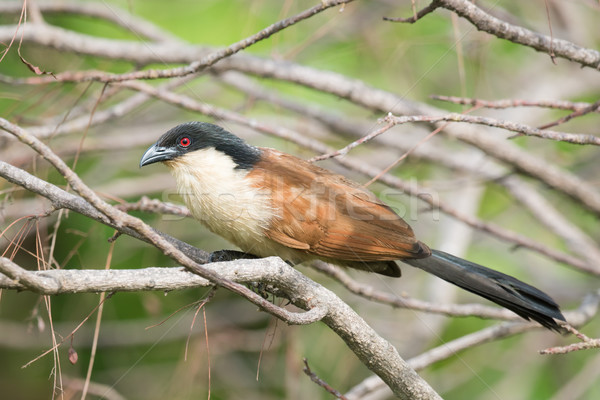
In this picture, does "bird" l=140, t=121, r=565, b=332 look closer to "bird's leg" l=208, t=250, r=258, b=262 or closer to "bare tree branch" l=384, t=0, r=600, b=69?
"bird's leg" l=208, t=250, r=258, b=262

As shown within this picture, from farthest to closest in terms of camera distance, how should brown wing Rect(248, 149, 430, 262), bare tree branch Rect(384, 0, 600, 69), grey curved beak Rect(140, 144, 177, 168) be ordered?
grey curved beak Rect(140, 144, 177, 168) → brown wing Rect(248, 149, 430, 262) → bare tree branch Rect(384, 0, 600, 69)

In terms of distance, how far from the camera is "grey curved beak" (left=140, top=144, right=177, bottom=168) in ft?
9.02

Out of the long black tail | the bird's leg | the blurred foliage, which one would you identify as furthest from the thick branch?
the blurred foliage

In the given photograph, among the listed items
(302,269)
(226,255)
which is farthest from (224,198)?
(302,269)

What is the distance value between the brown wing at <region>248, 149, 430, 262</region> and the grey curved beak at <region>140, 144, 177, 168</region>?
388mm

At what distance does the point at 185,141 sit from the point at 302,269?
1.91 meters

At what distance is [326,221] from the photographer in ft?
8.86

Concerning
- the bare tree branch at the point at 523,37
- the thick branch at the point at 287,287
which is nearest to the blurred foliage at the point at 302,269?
the bare tree branch at the point at 523,37

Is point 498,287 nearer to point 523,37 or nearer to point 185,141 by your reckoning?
point 523,37

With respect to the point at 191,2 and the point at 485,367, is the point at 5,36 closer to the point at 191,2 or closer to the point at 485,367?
the point at 191,2

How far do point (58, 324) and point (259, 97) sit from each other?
217 centimetres

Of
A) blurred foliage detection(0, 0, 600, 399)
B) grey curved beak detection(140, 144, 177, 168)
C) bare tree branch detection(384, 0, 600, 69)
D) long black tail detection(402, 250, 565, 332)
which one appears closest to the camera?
bare tree branch detection(384, 0, 600, 69)

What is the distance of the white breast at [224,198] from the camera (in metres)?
2.54

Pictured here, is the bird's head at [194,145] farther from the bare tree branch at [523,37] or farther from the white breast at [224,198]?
the bare tree branch at [523,37]
